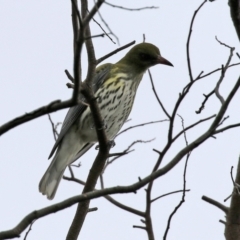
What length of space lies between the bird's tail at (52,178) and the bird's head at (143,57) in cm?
118

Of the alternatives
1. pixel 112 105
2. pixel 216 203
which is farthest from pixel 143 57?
pixel 216 203

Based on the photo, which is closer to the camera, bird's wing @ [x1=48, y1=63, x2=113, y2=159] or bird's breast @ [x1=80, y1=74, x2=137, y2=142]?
bird's breast @ [x1=80, y1=74, x2=137, y2=142]

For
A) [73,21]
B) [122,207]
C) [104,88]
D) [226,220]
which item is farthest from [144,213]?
[104,88]

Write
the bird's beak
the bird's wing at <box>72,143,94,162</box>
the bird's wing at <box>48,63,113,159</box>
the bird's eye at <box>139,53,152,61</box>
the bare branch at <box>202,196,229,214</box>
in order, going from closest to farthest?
the bare branch at <box>202,196,229,214</box>
the bird's wing at <box>48,63,113,159</box>
the bird's beak
the bird's wing at <box>72,143,94,162</box>
the bird's eye at <box>139,53,152,61</box>

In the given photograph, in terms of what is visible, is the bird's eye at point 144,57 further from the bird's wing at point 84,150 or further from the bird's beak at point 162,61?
the bird's wing at point 84,150

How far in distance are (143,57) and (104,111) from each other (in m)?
0.94

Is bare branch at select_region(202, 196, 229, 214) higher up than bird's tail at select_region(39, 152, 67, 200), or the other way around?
bird's tail at select_region(39, 152, 67, 200)

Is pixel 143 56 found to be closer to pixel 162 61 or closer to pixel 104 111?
pixel 162 61

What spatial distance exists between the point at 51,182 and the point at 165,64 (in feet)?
5.12

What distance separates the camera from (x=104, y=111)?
5.62 m

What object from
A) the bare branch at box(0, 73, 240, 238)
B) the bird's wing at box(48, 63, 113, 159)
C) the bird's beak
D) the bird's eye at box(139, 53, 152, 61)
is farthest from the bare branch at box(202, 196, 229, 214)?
the bird's eye at box(139, 53, 152, 61)

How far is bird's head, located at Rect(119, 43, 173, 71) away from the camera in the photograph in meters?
6.18

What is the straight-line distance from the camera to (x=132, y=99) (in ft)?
19.3

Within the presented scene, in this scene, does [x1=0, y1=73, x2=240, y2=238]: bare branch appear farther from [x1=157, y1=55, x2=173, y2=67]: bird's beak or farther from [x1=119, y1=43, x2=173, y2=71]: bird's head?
[x1=119, y1=43, x2=173, y2=71]: bird's head
